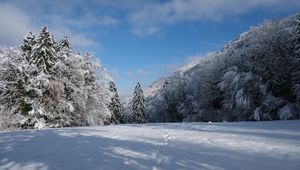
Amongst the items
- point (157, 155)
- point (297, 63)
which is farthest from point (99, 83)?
point (157, 155)

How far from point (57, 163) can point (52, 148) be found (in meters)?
2.11

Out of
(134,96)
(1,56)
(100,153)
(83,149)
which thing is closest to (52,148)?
(83,149)

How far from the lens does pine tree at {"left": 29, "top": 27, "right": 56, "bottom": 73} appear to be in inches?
1093

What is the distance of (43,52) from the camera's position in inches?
1097

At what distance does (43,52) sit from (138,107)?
3363cm

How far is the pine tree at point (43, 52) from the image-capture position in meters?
27.8

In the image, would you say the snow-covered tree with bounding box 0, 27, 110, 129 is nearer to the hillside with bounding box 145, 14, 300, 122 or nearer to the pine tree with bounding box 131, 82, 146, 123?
the hillside with bounding box 145, 14, 300, 122

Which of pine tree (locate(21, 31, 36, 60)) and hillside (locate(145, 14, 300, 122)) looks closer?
pine tree (locate(21, 31, 36, 60))

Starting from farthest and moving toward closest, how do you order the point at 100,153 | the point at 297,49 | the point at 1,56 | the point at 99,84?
the point at 99,84
the point at 297,49
the point at 1,56
the point at 100,153

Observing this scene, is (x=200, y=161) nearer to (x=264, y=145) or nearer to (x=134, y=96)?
(x=264, y=145)

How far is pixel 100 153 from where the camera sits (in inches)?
298

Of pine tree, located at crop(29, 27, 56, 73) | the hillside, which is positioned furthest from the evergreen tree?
pine tree, located at crop(29, 27, 56, 73)

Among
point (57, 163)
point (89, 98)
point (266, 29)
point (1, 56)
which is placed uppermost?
point (266, 29)

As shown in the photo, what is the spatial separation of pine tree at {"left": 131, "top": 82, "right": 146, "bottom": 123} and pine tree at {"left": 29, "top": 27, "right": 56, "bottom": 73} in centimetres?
3205
